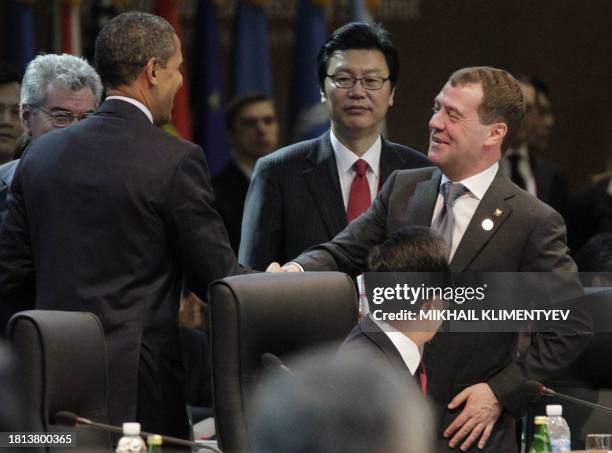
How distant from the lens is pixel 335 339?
315 centimetres

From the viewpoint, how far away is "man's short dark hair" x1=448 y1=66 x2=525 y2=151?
374 centimetres

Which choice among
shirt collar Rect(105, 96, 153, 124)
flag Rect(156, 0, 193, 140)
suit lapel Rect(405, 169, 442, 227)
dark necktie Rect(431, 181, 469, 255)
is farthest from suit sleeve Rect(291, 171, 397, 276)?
flag Rect(156, 0, 193, 140)

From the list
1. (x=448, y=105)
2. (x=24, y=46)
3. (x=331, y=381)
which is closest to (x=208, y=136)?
(x=24, y=46)

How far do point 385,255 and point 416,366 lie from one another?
31cm

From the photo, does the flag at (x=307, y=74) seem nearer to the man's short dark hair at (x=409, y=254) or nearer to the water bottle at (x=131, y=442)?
the man's short dark hair at (x=409, y=254)

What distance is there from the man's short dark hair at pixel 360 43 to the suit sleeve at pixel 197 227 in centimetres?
125

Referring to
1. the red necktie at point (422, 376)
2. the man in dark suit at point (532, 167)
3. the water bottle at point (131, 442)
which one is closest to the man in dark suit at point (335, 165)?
the red necktie at point (422, 376)

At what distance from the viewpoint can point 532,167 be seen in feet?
20.5

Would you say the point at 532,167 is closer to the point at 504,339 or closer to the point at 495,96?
the point at 495,96

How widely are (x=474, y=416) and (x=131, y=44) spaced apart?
1366 mm

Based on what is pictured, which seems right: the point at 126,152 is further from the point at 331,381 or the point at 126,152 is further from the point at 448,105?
the point at 331,381

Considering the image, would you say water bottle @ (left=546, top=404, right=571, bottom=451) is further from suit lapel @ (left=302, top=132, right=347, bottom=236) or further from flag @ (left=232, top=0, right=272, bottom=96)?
flag @ (left=232, top=0, right=272, bottom=96)

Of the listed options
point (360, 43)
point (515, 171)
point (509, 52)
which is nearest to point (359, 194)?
point (360, 43)

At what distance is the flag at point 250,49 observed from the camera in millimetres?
7586
